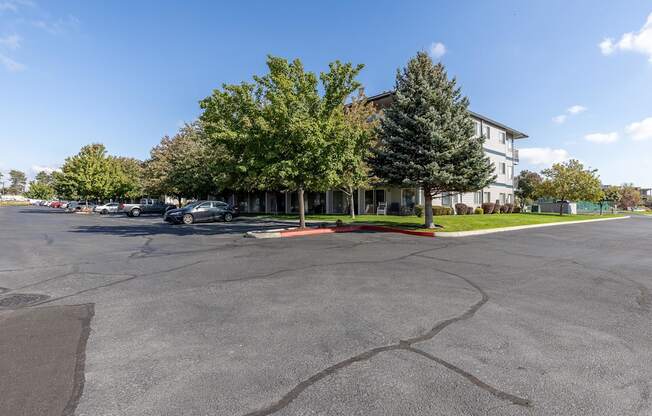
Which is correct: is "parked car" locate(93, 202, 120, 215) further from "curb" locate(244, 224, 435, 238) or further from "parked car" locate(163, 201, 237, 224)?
"curb" locate(244, 224, 435, 238)

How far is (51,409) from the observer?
254 cm

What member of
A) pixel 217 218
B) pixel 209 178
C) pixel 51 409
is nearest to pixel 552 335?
pixel 51 409

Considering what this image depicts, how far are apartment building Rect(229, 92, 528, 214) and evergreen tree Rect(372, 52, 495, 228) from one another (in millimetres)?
6788

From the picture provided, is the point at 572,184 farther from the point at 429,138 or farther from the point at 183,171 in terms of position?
the point at 183,171

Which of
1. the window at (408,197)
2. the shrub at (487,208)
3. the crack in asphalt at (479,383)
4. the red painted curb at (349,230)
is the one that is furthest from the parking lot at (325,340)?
the shrub at (487,208)

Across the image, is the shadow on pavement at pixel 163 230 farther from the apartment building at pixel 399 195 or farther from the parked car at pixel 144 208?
the parked car at pixel 144 208

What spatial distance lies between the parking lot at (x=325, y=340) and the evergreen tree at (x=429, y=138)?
917 cm

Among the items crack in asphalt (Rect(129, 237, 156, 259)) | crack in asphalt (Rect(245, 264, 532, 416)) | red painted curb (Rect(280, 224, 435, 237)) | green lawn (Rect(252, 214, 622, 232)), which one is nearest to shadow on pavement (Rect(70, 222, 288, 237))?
red painted curb (Rect(280, 224, 435, 237))

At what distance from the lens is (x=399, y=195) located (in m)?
27.7

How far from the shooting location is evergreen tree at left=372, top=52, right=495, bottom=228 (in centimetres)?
1625

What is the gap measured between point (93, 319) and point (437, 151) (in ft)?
50.7

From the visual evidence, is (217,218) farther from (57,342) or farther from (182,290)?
(57,342)

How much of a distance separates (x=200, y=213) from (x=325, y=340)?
20.8 meters

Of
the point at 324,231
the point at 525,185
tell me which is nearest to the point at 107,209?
the point at 324,231
